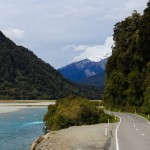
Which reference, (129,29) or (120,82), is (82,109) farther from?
(129,29)

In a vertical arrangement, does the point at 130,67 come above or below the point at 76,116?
above

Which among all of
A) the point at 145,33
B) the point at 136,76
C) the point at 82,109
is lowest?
the point at 82,109

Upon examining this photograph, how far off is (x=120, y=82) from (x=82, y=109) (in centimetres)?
3433

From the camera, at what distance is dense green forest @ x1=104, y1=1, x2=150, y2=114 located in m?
75.3

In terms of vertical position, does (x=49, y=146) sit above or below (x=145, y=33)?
Answer: below

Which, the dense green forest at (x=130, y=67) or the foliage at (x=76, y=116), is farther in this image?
the dense green forest at (x=130, y=67)

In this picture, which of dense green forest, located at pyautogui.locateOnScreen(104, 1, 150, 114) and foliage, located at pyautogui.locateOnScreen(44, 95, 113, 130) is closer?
foliage, located at pyautogui.locateOnScreen(44, 95, 113, 130)

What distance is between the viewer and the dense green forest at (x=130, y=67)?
247ft

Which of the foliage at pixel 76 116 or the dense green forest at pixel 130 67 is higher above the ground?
the dense green forest at pixel 130 67

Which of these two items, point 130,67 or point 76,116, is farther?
point 130,67

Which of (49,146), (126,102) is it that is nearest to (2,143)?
(49,146)

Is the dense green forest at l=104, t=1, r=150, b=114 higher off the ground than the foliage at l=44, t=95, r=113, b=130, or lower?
higher

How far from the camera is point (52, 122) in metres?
60.2

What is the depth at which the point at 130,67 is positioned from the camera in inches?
3423
